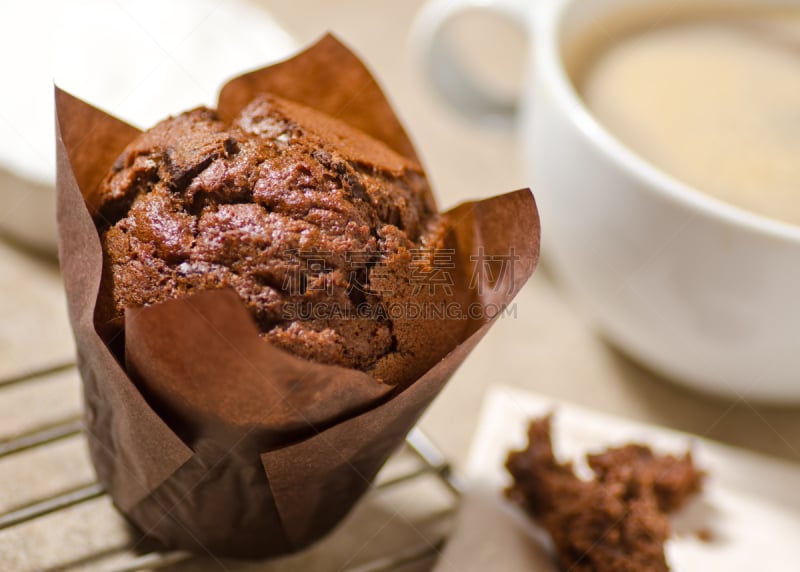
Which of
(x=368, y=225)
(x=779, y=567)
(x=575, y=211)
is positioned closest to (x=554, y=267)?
(x=575, y=211)

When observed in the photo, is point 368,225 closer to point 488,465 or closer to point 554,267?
point 488,465

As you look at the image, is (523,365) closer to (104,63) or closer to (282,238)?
(282,238)

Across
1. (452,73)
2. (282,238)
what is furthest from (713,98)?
(282,238)

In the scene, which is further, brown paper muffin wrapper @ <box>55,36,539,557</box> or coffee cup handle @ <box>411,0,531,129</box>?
coffee cup handle @ <box>411,0,531,129</box>

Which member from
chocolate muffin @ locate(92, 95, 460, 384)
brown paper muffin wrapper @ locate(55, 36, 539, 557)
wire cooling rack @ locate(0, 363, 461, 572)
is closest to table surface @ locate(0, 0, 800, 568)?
wire cooling rack @ locate(0, 363, 461, 572)

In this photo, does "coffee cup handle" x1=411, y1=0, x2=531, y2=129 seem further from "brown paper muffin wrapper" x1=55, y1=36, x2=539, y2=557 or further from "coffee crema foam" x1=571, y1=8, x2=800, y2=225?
"brown paper muffin wrapper" x1=55, y1=36, x2=539, y2=557

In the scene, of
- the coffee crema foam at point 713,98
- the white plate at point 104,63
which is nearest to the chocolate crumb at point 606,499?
the coffee crema foam at point 713,98

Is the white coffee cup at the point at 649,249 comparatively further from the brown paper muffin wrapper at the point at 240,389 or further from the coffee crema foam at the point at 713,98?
the brown paper muffin wrapper at the point at 240,389
